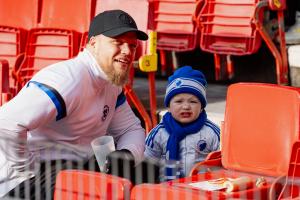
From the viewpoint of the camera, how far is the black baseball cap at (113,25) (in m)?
4.61

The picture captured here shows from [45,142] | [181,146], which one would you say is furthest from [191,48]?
[45,142]

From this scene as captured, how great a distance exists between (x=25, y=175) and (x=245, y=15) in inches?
142

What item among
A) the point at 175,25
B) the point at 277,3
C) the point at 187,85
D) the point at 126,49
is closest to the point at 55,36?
the point at 175,25

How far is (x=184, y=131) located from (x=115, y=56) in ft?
2.14

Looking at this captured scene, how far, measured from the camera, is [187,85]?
5172 millimetres

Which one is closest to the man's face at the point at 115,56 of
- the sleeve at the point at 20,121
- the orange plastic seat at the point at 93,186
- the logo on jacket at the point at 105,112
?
the logo on jacket at the point at 105,112

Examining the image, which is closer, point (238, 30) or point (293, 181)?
point (293, 181)

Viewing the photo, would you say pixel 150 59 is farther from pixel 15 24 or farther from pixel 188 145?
pixel 188 145

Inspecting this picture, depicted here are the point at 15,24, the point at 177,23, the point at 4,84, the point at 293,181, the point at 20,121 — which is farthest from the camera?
the point at 177,23

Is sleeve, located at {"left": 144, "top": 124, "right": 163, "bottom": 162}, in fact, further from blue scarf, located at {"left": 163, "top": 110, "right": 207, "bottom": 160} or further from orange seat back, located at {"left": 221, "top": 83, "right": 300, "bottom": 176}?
orange seat back, located at {"left": 221, "top": 83, "right": 300, "bottom": 176}

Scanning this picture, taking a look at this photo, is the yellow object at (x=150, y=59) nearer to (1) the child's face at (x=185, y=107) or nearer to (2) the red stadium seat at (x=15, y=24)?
(2) the red stadium seat at (x=15, y=24)

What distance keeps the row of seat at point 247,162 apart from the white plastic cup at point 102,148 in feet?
1.43

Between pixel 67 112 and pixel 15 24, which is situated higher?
pixel 15 24

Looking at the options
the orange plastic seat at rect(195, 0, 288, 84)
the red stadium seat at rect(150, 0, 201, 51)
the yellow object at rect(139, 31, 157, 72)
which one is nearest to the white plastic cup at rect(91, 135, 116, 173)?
the yellow object at rect(139, 31, 157, 72)
